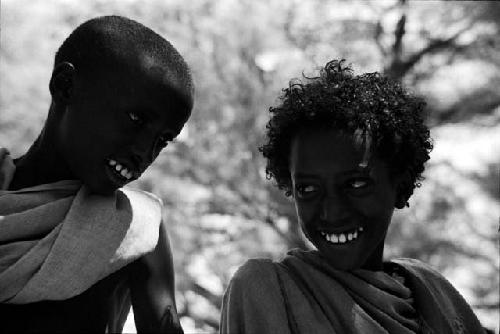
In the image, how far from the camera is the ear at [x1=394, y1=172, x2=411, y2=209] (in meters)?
2.18

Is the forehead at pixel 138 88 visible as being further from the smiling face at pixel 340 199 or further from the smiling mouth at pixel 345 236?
the smiling mouth at pixel 345 236

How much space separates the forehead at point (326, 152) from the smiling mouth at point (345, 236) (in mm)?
177

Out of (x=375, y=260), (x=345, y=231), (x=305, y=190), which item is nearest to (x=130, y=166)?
(x=305, y=190)

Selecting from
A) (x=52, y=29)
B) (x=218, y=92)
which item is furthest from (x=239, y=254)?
(x=52, y=29)

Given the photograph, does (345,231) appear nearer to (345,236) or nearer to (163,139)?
(345,236)

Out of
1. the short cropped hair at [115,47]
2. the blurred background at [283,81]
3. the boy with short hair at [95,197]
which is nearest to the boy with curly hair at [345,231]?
the boy with short hair at [95,197]

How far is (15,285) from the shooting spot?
168cm

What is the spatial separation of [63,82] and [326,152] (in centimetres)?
75

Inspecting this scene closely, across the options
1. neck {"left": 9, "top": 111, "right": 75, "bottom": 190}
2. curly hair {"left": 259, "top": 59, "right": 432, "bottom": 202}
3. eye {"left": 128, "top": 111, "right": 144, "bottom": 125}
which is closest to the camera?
eye {"left": 128, "top": 111, "right": 144, "bottom": 125}

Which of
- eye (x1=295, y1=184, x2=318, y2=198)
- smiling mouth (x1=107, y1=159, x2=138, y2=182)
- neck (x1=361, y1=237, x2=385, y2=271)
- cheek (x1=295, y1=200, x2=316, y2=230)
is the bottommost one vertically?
neck (x1=361, y1=237, x2=385, y2=271)

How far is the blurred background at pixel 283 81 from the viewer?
6.15 metres

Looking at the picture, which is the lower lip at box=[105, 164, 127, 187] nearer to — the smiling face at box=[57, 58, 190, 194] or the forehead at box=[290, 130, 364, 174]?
→ the smiling face at box=[57, 58, 190, 194]

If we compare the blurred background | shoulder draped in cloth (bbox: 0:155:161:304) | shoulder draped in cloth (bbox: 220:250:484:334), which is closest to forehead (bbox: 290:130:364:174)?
shoulder draped in cloth (bbox: 220:250:484:334)

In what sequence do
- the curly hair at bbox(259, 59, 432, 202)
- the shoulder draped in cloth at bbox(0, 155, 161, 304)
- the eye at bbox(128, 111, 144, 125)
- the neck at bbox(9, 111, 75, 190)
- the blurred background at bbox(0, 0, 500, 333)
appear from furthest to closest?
the blurred background at bbox(0, 0, 500, 333) < the curly hair at bbox(259, 59, 432, 202) < the neck at bbox(9, 111, 75, 190) < the eye at bbox(128, 111, 144, 125) < the shoulder draped in cloth at bbox(0, 155, 161, 304)
